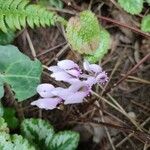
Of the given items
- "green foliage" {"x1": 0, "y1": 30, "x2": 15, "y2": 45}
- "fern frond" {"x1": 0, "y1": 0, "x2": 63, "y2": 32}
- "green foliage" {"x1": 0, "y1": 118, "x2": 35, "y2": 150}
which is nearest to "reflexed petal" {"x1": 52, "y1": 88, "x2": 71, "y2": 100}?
"green foliage" {"x1": 0, "y1": 118, "x2": 35, "y2": 150}

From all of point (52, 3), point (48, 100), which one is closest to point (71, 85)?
point (48, 100)

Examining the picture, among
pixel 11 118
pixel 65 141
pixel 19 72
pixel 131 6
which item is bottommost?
pixel 65 141

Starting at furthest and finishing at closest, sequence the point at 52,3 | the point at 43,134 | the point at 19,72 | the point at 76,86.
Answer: the point at 52,3 → the point at 43,134 → the point at 19,72 → the point at 76,86

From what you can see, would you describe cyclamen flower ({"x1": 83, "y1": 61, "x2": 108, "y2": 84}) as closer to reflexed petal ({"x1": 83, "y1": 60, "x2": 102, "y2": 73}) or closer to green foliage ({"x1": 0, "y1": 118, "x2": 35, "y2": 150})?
reflexed petal ({"x1": 83, "y1": 60, "x2": 102, "y2": 73})

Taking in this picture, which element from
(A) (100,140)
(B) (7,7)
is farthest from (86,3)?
(A) (100,140)

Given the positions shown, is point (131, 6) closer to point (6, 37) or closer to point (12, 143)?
point (6, 37)

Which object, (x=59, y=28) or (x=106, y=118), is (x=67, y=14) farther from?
(x=106, y=118)

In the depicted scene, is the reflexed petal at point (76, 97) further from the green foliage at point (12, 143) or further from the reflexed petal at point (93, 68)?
the green foliage at point (12, 143)
